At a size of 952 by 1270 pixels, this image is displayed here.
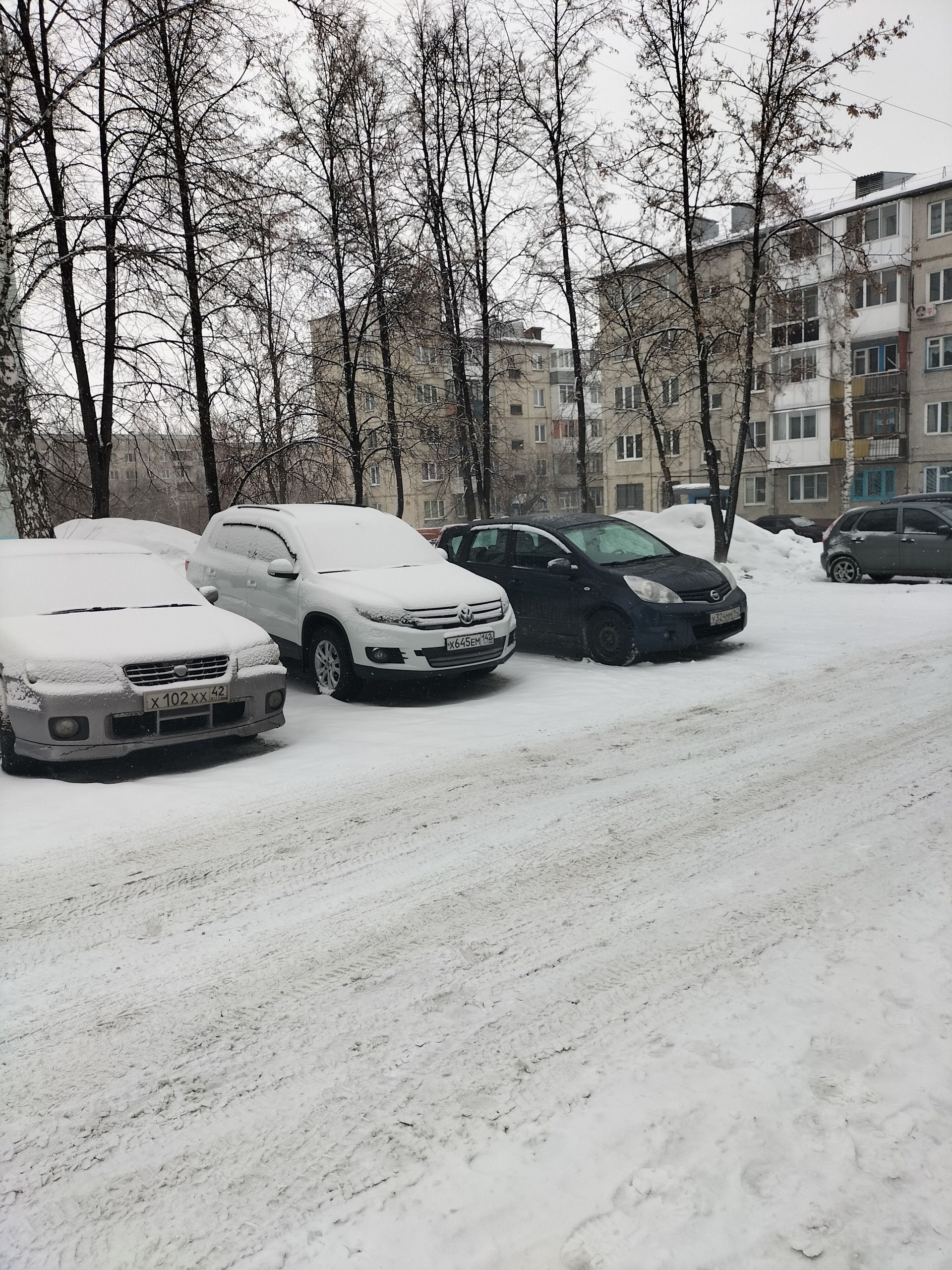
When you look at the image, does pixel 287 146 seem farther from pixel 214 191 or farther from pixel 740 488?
pixel 740 488

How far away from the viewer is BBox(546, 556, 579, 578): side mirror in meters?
10.2

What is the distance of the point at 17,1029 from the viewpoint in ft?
10.4

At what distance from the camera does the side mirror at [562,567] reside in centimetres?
1024

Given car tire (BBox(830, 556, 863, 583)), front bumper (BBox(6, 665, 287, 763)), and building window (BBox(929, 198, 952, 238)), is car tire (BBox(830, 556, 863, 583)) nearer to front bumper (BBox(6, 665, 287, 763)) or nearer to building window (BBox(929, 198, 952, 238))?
front bumper (BBox(6, 665, 287, 763))

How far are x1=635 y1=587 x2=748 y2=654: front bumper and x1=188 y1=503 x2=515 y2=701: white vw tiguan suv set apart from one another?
141 cm

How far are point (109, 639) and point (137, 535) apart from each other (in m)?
11.2

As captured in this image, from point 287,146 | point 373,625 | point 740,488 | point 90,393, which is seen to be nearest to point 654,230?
point 287,146

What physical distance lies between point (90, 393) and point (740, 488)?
4074 cm

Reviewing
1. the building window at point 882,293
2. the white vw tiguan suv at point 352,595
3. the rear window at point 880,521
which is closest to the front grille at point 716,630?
the white vw tiguan suv at point 352,595

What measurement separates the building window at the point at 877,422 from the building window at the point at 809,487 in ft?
9.44

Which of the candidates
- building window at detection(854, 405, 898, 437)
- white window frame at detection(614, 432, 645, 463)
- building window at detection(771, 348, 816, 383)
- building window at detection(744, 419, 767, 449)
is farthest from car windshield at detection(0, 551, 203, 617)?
white window frame at detection(614, 432, 645, 463)

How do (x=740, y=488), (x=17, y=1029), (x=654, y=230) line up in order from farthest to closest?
(x=740, y=488) < (x=654, y=230) < (x=17, y=1029)

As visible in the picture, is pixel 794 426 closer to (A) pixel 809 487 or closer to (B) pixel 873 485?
(A) pixel 809 487

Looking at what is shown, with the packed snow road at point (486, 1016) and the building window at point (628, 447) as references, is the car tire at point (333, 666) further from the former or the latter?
the building window at point (628, 447)
